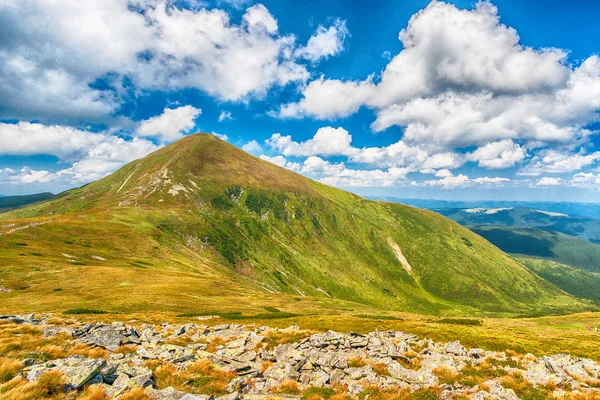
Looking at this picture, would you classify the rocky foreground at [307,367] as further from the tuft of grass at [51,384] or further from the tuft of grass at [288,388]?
the tuft of grass at [51,384]

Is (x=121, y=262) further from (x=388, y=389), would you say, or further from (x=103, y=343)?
(x=388, y=389)

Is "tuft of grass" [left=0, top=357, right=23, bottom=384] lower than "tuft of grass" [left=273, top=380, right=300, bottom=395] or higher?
higher

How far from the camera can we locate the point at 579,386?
19.9 m

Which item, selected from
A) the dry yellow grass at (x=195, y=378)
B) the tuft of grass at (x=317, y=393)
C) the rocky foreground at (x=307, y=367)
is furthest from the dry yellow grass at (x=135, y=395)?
the tuft of grass at (x=317, y=393)

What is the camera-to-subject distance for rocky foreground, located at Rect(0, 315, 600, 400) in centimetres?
1641

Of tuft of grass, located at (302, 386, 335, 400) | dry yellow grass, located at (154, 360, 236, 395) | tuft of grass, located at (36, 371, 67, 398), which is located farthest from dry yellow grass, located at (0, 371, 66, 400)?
tuft of grass, located at (302, 386, 335, 400)

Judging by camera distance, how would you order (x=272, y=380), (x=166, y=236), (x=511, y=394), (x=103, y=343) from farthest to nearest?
(x=166, y=236), (x=103, y=343), (x=272, y=380), (x=511, y=394)

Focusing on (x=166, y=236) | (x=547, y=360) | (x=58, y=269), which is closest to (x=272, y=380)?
(x=547, y=360)

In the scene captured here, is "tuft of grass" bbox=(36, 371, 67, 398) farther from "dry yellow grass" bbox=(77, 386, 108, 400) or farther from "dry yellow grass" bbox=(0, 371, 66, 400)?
"dry yellow grass" bbox=(77, 386, 108, 400)

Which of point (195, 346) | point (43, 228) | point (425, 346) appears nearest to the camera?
point (195, 346)

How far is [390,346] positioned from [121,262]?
Answer: 399 feet

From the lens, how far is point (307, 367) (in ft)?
71.7

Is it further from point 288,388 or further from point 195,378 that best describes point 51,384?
point 288,388

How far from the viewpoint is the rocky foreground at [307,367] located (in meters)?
16.4
